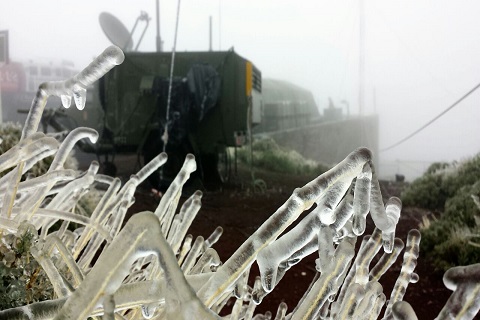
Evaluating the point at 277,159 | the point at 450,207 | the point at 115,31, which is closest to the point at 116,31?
the point at 115,31

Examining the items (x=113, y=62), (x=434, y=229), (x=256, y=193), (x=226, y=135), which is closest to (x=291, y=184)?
(x=256, y=193)

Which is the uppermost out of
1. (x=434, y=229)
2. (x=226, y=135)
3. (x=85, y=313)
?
(x=85, y=313)

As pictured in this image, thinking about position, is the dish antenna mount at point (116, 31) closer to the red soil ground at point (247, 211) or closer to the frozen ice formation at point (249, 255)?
the red soil ground at point (247, 211)

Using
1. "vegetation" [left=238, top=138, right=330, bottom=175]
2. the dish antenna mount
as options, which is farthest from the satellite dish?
"vegetation" [left=238, top=138, right=330, bottom=175]

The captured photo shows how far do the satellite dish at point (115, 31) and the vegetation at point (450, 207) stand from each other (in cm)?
122

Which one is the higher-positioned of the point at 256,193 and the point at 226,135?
the point at 226,135

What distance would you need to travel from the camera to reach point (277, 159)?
190cm

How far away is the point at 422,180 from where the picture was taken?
1.88 m

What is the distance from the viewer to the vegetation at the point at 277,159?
184cm

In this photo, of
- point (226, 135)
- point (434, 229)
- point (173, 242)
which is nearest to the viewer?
point (173, 242)

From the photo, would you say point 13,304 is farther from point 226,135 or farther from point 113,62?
point 226,135

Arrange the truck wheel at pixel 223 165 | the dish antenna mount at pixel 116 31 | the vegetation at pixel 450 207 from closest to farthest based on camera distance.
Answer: the vegetation at pixel 450 207 < the truck wheel at pixel 223 165 < the dish antenna mount at pixel 116 31

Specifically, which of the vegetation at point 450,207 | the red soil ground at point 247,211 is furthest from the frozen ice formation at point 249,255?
the red soil ground at point 247,211

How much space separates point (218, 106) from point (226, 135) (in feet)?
0.40
